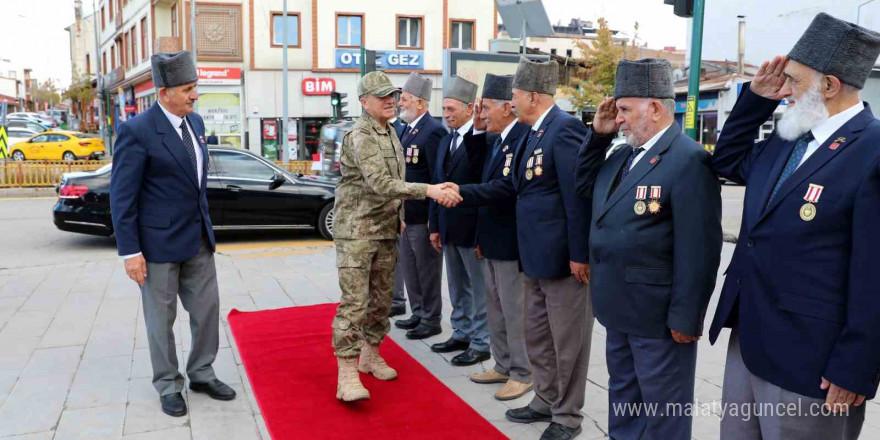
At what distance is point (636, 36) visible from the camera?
32.3 m

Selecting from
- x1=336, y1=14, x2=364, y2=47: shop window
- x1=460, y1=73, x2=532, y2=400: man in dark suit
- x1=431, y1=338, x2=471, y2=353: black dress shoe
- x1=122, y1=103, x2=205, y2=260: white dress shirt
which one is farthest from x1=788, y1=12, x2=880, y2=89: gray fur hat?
x1=336, y1=14, x2=364, y2=47: shop window

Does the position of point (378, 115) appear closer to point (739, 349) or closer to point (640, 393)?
point (640, 393)

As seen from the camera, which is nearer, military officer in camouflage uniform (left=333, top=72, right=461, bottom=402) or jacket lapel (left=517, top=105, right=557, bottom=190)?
jacket lapel (left=517, top=105, right=557, bottom=190)

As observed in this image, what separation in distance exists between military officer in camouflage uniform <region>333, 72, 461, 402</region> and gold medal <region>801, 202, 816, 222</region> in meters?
2.23

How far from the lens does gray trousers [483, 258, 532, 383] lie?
4.53 metres

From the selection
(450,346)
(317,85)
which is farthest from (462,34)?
(450,346)

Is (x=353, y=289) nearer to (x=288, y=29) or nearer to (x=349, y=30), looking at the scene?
(x=288, y=29)

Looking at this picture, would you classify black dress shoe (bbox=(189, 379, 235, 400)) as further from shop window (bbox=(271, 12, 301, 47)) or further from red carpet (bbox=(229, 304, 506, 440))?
shop window (bbox=(271, 12, 301, 47))

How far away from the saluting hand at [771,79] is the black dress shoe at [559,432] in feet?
6.99

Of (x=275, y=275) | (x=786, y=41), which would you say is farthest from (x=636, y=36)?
(x=275, y=275)

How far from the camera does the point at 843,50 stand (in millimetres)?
2404

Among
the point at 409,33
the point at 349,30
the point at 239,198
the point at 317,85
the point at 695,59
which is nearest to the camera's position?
the point at 695,59

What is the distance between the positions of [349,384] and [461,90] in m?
2.37

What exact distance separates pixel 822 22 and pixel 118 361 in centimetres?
504
